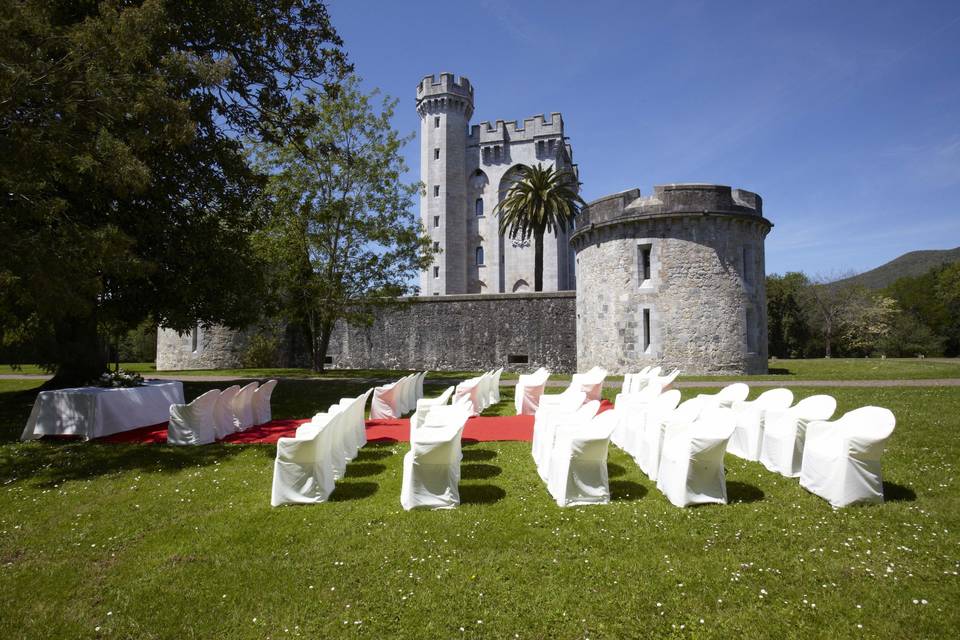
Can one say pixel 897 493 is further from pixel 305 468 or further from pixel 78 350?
pixel 78 350

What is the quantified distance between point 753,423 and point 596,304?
12.6 meters

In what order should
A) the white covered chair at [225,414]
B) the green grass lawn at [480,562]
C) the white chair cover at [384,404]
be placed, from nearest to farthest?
the green grass lawn at [480,562], the white covered chair at [225,414], the white chair cover at [384,404]

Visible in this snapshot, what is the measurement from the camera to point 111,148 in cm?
768

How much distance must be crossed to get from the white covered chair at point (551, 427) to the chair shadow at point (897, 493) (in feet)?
9.51

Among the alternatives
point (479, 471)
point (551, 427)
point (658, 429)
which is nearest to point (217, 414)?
point (479, 471)

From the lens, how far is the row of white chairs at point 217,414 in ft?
27.8

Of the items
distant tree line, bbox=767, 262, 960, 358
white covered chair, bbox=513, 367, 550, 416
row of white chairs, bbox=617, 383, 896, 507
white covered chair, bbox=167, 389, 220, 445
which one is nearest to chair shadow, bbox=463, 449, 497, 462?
row of white chairs, bbox=617, 383, 896, 507

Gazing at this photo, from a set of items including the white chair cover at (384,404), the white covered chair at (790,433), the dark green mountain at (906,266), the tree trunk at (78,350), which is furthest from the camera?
the dark green mountain at (906,266)

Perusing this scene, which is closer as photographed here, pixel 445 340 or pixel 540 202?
pixel 445 340

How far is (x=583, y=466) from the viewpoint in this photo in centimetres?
541

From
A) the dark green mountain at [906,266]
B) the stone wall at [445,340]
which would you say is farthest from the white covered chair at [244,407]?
the dark green mountain at [906,266]

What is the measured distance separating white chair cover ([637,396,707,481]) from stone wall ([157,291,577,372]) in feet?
58.3

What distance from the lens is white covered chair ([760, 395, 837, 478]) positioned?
19.9ft

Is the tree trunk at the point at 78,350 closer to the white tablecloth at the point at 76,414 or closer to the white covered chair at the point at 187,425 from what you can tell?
the white tablecloth at the point at 76,414
